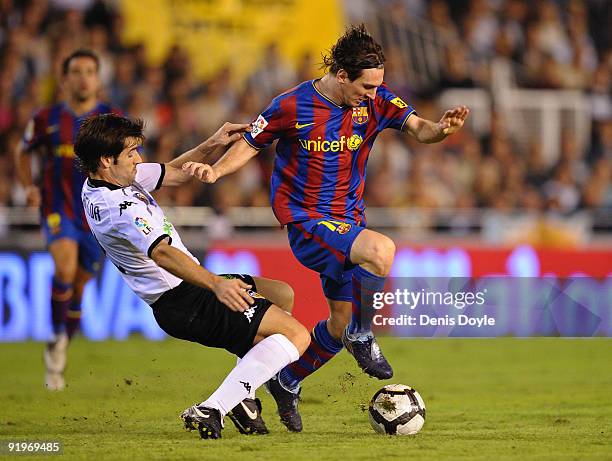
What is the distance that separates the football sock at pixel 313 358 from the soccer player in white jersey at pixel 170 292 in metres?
0.53

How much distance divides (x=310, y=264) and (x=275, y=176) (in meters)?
0.63

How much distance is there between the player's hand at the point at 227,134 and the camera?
7.17 metres

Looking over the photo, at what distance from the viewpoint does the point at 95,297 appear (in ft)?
41.8

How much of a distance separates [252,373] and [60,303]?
12.1 ft

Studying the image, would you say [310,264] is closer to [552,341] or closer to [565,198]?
[552,341]

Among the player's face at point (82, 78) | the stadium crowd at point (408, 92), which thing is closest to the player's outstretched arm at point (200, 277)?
the player's face at point (82, 78)

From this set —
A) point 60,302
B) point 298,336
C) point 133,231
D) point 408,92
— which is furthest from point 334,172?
point 408,92

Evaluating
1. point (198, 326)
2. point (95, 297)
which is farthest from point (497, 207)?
point (198, 326)

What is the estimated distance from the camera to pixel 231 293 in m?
5.85

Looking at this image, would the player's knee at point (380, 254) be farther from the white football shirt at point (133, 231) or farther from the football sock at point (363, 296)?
the white football shirt at point (133, 231)

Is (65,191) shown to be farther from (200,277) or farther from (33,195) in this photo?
(200,277)

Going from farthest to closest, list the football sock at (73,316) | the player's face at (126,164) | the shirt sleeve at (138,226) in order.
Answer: the football sock at (73,316) → the player's face at (126,164) → the shirt sleeve at (138,226)

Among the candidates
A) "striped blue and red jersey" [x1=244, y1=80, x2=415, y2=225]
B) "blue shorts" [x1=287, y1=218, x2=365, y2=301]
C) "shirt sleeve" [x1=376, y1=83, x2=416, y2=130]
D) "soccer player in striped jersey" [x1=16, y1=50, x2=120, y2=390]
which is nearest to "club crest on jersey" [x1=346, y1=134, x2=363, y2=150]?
"striped blue and red jersey" [x1=244, y1=80, x2=415, y2=225]

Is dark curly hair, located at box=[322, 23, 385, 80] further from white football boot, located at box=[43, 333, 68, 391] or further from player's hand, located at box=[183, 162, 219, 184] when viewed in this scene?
white football boot, located at box=[43, 333, 68, 391]
